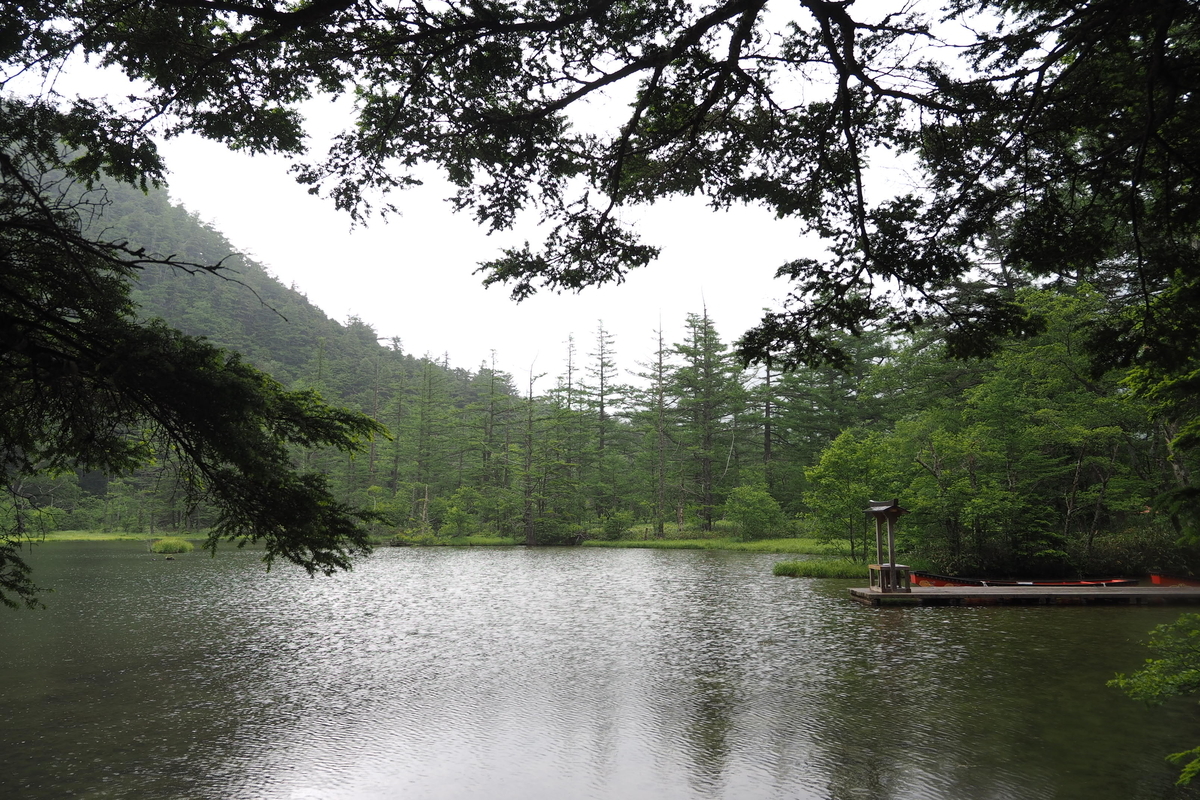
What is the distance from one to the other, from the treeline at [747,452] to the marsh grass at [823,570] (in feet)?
3.85

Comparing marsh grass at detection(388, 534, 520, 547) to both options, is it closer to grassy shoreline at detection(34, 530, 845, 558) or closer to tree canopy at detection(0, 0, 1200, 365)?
grassy shoreline at detection(34, 530, 845, 558)

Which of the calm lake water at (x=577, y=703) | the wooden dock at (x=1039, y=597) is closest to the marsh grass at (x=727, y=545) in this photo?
the wooden dock at (x=1039, y=597)

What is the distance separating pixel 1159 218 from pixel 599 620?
11169 mm

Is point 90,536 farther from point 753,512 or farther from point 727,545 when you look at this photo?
point 753,512

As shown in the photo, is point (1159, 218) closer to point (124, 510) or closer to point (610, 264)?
point (610, 264)

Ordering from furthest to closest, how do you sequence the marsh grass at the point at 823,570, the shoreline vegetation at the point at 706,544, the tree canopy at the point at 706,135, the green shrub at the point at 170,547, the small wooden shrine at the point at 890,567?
the green shrub at the point at 170,547
the shoreline vegetation at the point at 706,544
the marsh grass at the point at 823,570
the small wooden shrine at the point at 890,567
the tree canopy at the point at 706,135

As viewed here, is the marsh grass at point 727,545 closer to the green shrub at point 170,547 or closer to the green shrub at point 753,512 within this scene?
the green shrub at point 753,512

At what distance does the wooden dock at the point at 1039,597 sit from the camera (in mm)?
13922

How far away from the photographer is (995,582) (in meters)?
16.0

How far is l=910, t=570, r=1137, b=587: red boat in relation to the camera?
15.0m

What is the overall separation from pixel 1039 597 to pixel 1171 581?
4.24 meters

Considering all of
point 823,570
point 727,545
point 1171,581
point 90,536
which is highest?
point 1171,581

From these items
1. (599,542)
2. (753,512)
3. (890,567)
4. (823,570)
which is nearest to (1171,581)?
(890,567)

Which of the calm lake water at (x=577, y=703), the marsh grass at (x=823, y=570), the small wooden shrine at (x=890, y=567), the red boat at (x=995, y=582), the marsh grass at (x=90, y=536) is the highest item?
the small wooden shrine at (x=890, y=567)
